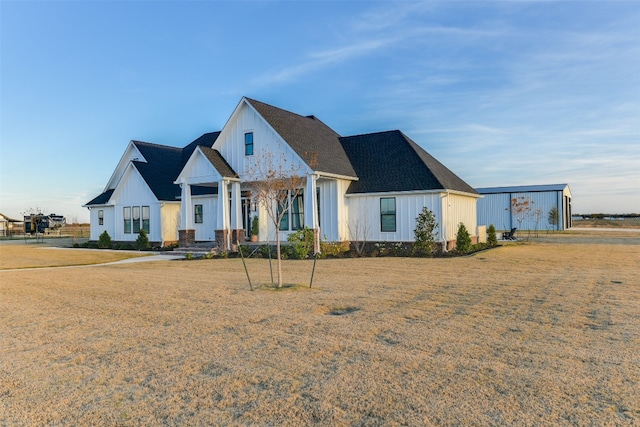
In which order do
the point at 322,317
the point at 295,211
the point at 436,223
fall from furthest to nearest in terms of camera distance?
the point at 295,211
the point at 436,223
the point at 322,317

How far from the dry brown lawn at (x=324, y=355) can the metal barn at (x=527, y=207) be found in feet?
126

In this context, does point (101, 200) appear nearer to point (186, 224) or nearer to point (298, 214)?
point (186, 224)

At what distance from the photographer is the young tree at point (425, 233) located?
67.4 ft

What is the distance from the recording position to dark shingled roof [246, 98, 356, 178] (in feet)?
73.3

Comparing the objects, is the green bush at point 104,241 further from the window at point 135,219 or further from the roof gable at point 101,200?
the roof gable at point 101,200

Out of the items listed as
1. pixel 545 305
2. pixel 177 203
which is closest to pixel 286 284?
pixel 545 305

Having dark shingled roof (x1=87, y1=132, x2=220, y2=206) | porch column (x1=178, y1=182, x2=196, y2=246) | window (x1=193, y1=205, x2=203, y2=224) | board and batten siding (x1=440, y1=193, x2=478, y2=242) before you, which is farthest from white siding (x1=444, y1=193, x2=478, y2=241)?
dark shingled roof (x1=87, y1=132, x2=220, y2=206)

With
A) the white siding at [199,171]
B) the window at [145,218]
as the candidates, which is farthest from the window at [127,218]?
the white siding at [199,171]

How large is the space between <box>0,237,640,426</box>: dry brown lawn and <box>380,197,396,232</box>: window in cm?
1050

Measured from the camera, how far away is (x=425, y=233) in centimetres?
2056

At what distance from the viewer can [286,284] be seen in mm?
12016

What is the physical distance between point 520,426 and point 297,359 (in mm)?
2735

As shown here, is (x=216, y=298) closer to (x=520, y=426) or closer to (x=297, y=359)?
(x=297, y=359)

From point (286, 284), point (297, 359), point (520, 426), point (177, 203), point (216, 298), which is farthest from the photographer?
point (177, 203)
